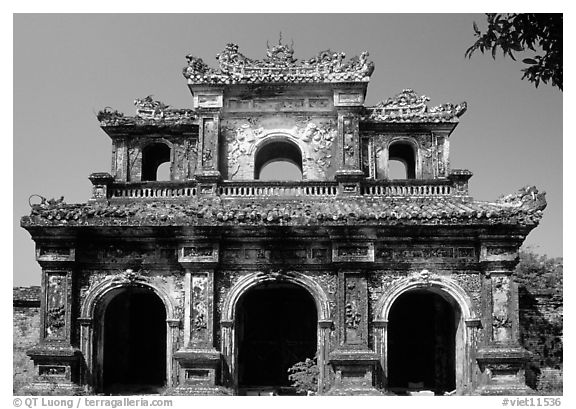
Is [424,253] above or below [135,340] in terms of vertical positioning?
above

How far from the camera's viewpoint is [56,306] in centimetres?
1798

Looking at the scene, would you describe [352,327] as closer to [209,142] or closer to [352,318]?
[352,318]

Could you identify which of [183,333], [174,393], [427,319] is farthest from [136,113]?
[427,319]

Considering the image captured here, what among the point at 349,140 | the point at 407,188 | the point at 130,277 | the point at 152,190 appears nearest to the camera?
the point at 130,277

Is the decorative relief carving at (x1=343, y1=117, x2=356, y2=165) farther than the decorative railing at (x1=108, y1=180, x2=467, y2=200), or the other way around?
the decorative relief carving at (x1=343, y1=117, x2=356, y2=165)

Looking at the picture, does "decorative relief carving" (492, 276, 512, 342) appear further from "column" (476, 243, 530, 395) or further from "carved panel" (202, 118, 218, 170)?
"carved panel" (202, 118, 218, 170)

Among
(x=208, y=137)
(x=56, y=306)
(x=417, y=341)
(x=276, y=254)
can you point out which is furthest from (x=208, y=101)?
(x=417, y=341)

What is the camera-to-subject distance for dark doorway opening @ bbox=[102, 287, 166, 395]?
67.5 feet

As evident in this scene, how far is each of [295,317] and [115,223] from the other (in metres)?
6.44

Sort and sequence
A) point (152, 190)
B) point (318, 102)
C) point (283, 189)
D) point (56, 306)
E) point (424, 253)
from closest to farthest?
point (56, 306) < point (424, 253) < point (283, 189) < point (152, 190) < point (318, 102)

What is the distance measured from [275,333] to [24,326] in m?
7.51

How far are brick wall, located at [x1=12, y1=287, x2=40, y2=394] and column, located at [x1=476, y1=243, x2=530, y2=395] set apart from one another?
1277 centimetres

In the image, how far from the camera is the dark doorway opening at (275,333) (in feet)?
68.6

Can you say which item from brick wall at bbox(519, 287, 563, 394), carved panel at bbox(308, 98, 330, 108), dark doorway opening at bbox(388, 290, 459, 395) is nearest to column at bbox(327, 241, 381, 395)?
dark doorway opening at bbox(388, 290, 459, 395)
